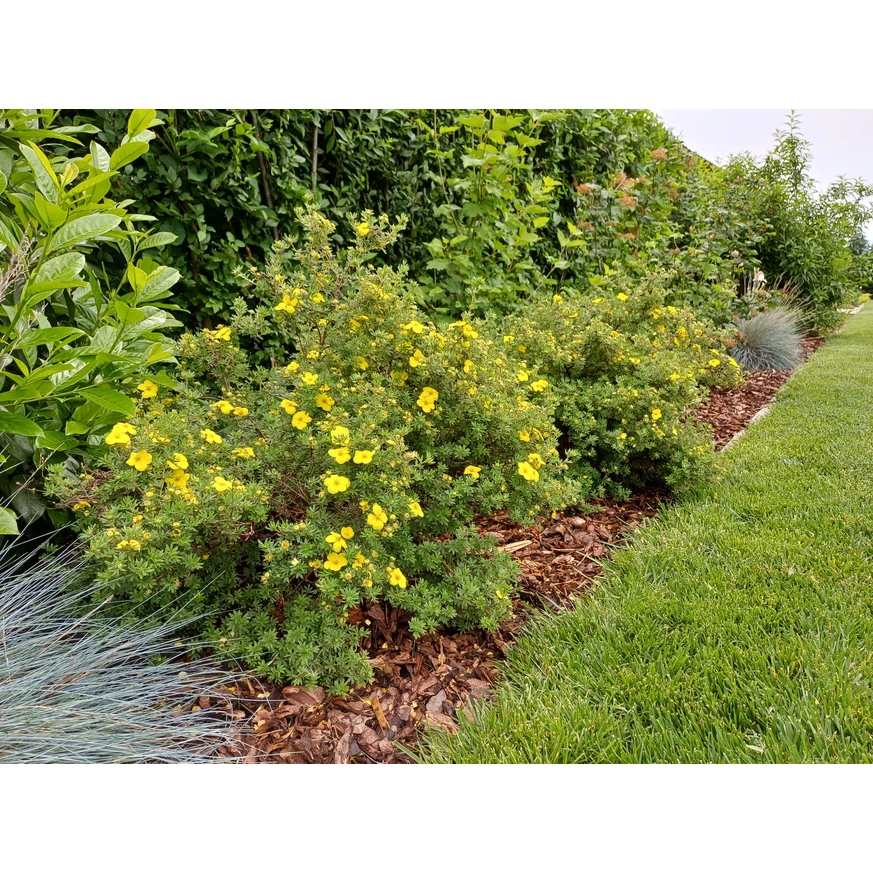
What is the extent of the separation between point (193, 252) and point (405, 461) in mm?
1699

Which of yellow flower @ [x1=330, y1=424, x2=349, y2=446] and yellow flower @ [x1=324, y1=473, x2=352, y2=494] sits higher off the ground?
yellow flower @ [x1=330, y1=424, x2=349, y2=446]

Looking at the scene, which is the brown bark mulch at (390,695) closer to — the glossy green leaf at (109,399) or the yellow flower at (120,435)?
the yellow flower at (120,435)

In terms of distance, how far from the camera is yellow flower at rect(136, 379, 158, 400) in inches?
84.1

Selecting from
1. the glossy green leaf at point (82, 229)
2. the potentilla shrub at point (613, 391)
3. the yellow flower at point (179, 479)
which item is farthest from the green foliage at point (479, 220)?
the yellow flower at point (179, 479)

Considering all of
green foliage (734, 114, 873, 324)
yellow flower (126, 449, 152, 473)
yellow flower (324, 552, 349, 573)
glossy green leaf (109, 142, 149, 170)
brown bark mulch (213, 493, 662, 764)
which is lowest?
brown bark mulch (213, 493, 662, 764)

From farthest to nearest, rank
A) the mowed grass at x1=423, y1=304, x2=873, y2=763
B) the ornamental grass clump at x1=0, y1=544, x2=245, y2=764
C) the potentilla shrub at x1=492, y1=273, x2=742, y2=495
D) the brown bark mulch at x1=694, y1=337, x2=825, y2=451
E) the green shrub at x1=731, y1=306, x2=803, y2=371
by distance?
the green shrub at x1=731, y1=306, x2=803, y2=371, the brown bark mulch at x1=694, y1=337, x2=825, y2=451, the potentilla shrub at x1=492, y1=273, x2=742, y2=495, the mowed grass at x1=423, y1=304, x2=873, y2=763, the ornamental grass clump at x1=0, y1=544, x2=245, y2=764

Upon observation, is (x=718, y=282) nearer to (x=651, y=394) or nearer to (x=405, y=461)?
(x=651, y=394)

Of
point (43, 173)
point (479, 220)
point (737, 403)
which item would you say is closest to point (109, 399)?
point (43, 173)

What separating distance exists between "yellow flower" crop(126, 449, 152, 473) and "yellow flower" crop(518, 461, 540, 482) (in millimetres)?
1128

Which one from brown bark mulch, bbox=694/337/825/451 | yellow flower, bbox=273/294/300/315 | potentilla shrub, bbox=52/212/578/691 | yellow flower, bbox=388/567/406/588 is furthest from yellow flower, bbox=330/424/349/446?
brown bark mulch, bbox=694/337/825/451

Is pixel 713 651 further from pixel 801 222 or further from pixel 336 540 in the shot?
pixel 801 222

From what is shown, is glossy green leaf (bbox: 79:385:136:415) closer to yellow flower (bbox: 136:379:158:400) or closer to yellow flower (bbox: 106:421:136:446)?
yellow flower (bbox: 106:421:136:446)

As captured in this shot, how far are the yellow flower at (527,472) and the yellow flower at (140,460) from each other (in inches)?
44.4
